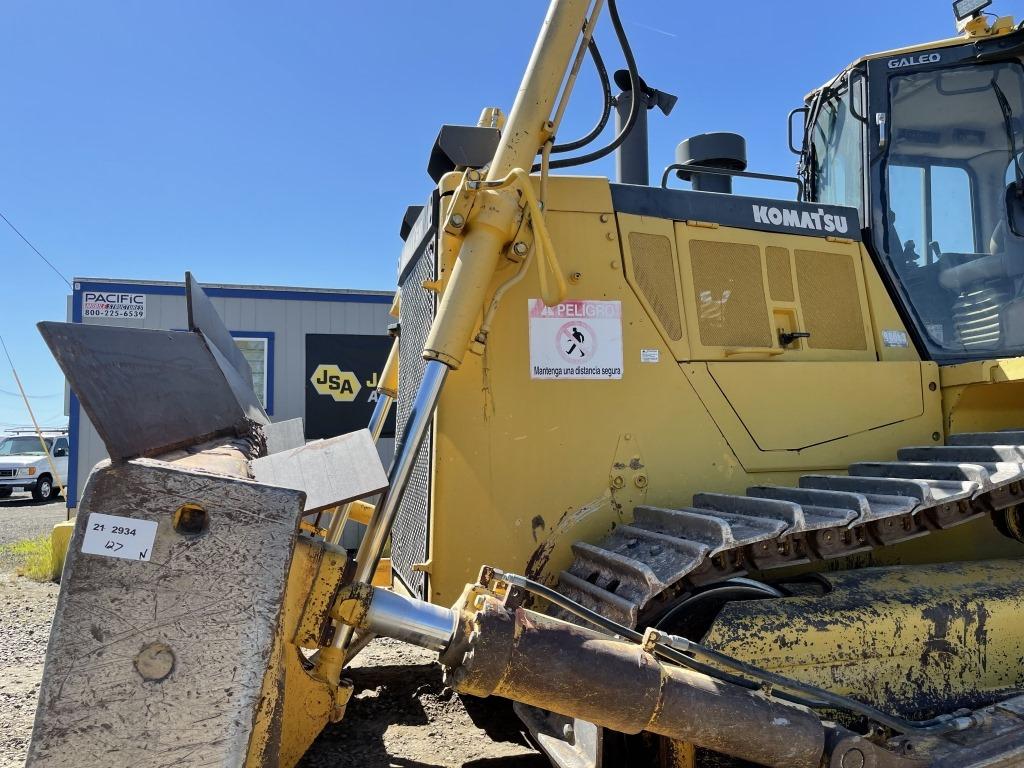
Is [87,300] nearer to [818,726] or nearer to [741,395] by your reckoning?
[741,395]

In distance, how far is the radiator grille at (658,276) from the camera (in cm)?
319

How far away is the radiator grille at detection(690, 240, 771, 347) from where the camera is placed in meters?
3.26

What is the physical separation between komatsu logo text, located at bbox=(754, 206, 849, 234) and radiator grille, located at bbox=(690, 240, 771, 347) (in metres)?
0.17

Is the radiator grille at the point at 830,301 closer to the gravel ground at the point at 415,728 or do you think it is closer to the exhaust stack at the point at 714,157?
the exhaust stack at the point at 714,157

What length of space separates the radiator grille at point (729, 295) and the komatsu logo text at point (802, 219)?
168 millimetres

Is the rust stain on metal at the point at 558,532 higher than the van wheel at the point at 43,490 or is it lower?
higher

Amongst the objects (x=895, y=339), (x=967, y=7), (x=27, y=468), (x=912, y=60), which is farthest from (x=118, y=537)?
(x=27, y=468)

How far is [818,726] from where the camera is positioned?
2230 mm

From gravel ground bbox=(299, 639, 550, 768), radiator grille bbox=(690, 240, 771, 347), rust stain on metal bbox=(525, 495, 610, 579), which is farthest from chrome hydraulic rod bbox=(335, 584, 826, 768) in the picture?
radiator grille bbox=(690, 240, 771, 347)

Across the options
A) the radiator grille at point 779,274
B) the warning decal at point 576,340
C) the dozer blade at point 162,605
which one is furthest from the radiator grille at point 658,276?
the dozer blade at point 162,605

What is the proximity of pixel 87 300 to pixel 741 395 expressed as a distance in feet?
29.0

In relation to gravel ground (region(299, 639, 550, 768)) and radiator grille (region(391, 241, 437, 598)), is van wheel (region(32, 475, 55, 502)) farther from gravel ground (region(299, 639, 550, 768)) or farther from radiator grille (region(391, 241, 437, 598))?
radiator grille (region(391, 241, 437, 598))

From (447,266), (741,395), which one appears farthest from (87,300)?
(741,395)

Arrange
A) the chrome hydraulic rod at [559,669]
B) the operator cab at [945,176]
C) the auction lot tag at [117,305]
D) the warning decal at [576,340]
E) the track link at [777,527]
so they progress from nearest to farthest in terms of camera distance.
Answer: the chrome hydraulic rod at [559,669]
the track link at [777,527]
the warning decal at [576,340]
the operator cab at [945,176]
the auction lot tag at [117,305]
